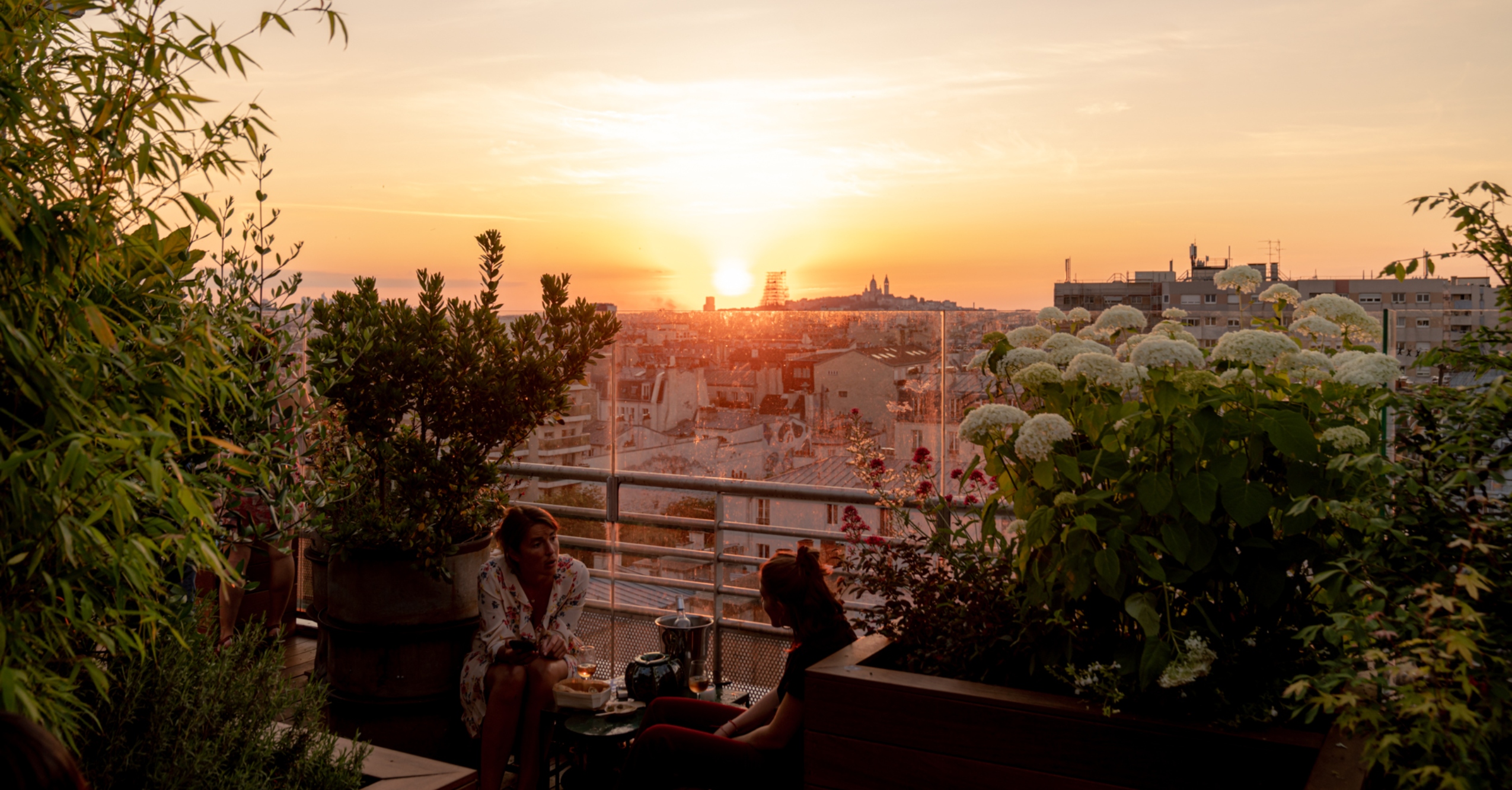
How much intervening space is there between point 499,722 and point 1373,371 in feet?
9.95

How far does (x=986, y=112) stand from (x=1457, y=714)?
423 centimetres

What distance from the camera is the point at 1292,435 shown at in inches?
81.9

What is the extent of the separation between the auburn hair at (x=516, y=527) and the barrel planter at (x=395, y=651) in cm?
18

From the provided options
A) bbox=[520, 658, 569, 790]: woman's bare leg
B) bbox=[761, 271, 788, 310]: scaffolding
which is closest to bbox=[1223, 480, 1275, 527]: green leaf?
bbox=[520, 658, 569, 790]: woman's bare leg

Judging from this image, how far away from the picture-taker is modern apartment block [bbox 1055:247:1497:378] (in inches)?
94.3

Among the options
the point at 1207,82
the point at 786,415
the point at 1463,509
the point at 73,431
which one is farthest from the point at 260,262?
the point at 1207,82

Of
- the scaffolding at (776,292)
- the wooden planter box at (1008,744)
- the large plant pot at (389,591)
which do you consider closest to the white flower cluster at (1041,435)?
the wooden planter box at (1008,744)

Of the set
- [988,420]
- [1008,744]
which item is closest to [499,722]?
[1008,744]

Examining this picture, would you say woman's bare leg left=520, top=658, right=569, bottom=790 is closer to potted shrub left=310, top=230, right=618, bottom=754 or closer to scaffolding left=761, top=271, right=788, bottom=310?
potted shrub left=310, top=230, right=618, bottom=754

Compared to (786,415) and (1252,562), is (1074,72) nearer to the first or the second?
(786,415)

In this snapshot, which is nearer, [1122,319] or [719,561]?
[1122,319]

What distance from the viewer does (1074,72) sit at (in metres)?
4.60

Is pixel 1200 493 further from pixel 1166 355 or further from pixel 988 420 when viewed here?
pixel 988 420

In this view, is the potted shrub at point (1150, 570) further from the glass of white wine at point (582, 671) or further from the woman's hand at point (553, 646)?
the woman's hand at point (553, 646)
